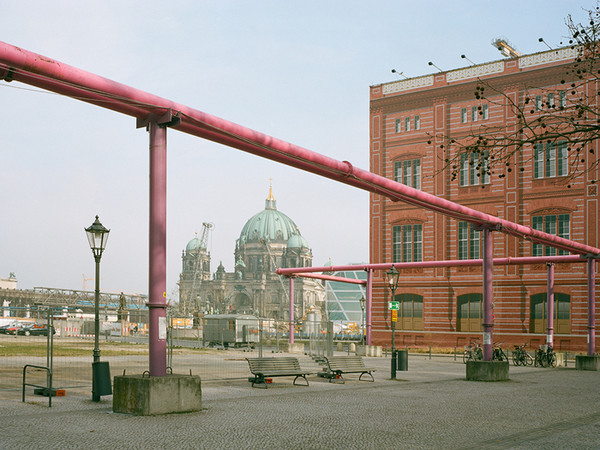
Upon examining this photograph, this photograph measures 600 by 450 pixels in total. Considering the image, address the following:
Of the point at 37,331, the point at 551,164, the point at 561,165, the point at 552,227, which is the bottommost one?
the point at 37,331

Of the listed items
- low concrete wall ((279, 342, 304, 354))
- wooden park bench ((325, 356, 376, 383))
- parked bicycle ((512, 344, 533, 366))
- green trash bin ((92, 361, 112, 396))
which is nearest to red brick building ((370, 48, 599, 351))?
parked bicycle ((512, 344, 533, 366))

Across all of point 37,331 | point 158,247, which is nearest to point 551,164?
point 158,247

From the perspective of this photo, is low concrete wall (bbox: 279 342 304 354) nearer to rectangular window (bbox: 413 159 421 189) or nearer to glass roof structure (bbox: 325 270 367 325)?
rectangular window (bbox: 413 159 421 189)

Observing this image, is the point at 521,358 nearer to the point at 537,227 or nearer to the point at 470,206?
the point at 537,227

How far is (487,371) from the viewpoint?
24.3 metres

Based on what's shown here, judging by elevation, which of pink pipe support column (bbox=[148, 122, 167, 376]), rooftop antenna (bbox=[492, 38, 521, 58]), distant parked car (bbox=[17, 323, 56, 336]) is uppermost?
rooftop antenna (bbox=[492, 38, 521, 58])

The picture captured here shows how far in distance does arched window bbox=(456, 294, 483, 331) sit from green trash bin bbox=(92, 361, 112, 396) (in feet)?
129

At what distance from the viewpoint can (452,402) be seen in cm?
1728

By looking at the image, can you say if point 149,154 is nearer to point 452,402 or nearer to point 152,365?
point 152,365

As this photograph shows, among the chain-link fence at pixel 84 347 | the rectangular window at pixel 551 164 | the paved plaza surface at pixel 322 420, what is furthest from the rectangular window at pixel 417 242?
the paved plaza surface at pixel 322 420

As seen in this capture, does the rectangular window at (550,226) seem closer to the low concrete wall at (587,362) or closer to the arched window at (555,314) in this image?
the arched window at (555,314)

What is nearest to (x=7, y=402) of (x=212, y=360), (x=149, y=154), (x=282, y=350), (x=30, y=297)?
(x=149, y=154)

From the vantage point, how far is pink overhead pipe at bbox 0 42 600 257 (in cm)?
1214

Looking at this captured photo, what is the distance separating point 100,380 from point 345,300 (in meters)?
97.1
